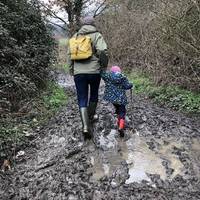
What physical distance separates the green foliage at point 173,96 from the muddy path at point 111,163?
121cm

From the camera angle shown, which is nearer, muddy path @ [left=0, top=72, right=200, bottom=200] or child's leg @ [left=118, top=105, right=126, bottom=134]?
muddy path @ [left=0, top=72, right=200, bottom=200]

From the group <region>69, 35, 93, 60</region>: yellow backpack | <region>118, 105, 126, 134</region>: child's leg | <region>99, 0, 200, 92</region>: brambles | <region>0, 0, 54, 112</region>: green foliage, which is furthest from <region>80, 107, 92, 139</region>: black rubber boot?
<region>99, 0, 200, 92</region>: brambles

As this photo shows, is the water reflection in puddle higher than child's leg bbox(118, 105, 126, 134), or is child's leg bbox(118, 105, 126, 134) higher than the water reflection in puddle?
child's leg bbox(118, 105, 126, 134)

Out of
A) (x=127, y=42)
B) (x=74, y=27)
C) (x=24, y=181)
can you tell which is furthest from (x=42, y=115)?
(x=74, y=27)

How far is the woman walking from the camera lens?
25.9 feet

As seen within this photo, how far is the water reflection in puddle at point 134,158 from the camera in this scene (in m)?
6.56

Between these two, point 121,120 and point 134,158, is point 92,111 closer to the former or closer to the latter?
point 121,120

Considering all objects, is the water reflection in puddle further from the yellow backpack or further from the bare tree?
the bare tree

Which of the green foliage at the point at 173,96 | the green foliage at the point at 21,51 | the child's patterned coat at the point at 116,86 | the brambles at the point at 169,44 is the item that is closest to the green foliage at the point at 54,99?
the green foliage at the point at 21,51

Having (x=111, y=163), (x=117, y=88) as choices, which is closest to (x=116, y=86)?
(x=117, y=88)

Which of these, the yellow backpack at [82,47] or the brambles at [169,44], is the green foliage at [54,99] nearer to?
the brambles at [169,44]

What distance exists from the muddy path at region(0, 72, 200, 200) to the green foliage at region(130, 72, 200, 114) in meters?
1.21

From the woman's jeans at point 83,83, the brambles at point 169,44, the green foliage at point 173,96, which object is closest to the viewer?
the woman's jeans at point 83,83

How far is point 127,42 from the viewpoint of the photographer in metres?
20.5
